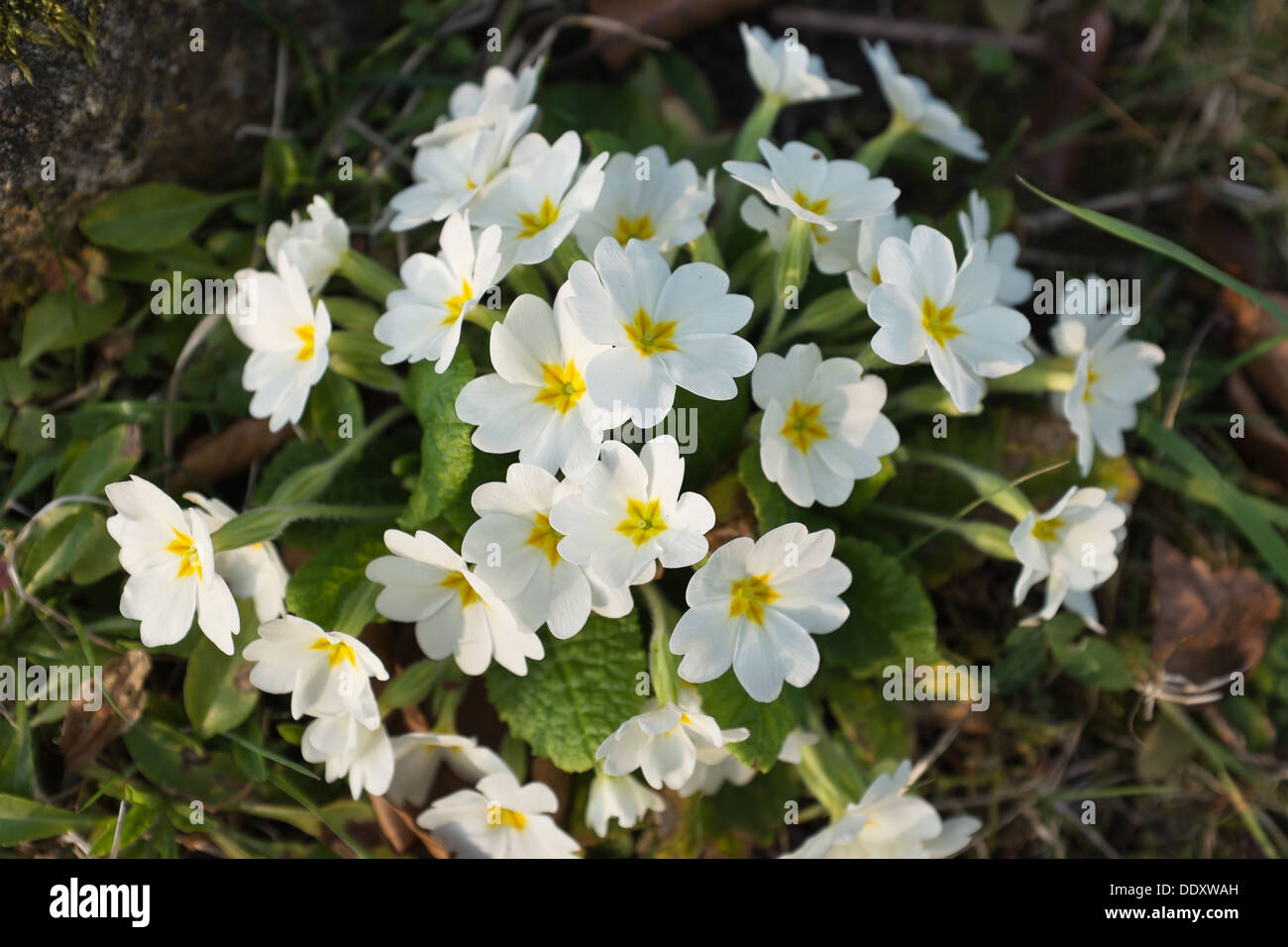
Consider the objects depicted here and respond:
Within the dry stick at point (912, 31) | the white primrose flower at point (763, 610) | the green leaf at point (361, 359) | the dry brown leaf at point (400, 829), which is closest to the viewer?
the white primrose flower at point (763, 610)

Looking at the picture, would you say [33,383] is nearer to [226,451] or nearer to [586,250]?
[226,451]

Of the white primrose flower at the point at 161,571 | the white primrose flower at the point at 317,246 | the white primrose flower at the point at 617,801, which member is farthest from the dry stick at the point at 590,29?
the white primrose flower at the point at 617,801

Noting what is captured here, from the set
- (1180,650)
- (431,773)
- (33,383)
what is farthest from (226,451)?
(1180,650)

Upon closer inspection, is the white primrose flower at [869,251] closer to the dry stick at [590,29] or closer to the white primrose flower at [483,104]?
the white primrose flower at [483,104]

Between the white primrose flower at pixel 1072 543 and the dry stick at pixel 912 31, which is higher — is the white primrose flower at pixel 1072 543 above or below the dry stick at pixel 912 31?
below

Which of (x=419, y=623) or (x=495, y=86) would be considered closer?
(x=419, y=623)

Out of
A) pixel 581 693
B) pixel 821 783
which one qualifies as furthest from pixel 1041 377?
pixel 581 693
